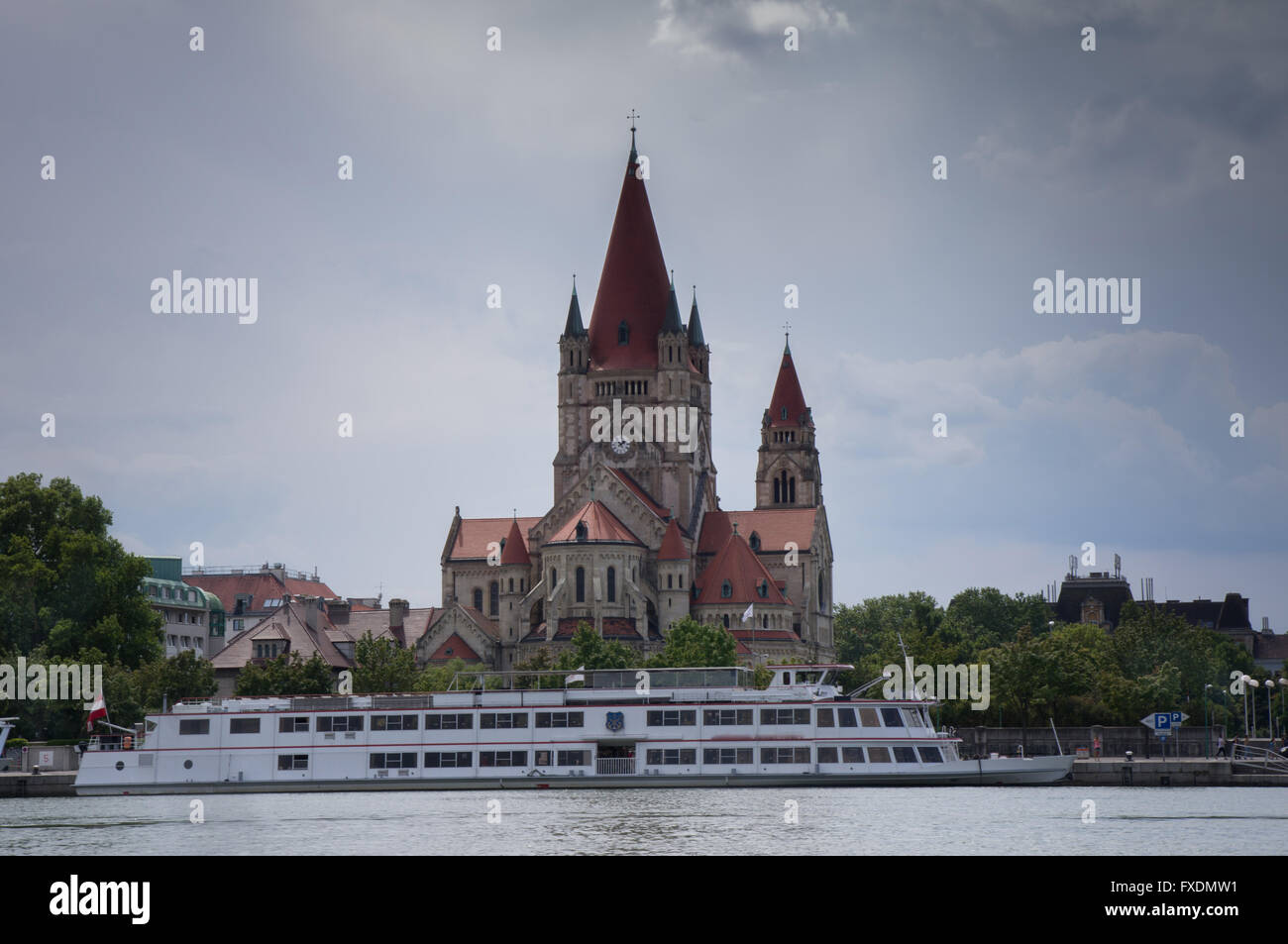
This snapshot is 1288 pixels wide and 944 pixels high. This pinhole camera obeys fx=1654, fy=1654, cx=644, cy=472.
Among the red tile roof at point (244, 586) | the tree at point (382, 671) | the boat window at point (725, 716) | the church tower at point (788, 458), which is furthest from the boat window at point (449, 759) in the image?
the red tile roof at point (244, 586)

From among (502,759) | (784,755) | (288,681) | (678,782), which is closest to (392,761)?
(502,759)

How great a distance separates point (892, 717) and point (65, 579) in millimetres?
→ 46250

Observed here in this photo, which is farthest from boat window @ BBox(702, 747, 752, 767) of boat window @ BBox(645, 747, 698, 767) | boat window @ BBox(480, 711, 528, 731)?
boat window @ BBox(480, 711, 528, 731)

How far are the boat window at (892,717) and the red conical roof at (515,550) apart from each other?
196ft

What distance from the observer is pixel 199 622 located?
14838 centimetres

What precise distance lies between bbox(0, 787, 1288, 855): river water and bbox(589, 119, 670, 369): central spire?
64301 mm

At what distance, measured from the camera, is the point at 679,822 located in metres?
49.9

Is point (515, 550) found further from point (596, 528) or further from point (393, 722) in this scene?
point (393, 722)

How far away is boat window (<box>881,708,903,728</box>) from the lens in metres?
68.7

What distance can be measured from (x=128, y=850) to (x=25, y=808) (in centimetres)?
2145

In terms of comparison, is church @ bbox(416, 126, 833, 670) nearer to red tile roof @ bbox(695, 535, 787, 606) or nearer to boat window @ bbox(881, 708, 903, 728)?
red tile roof @ bbox(695, 535, 787, 606)
